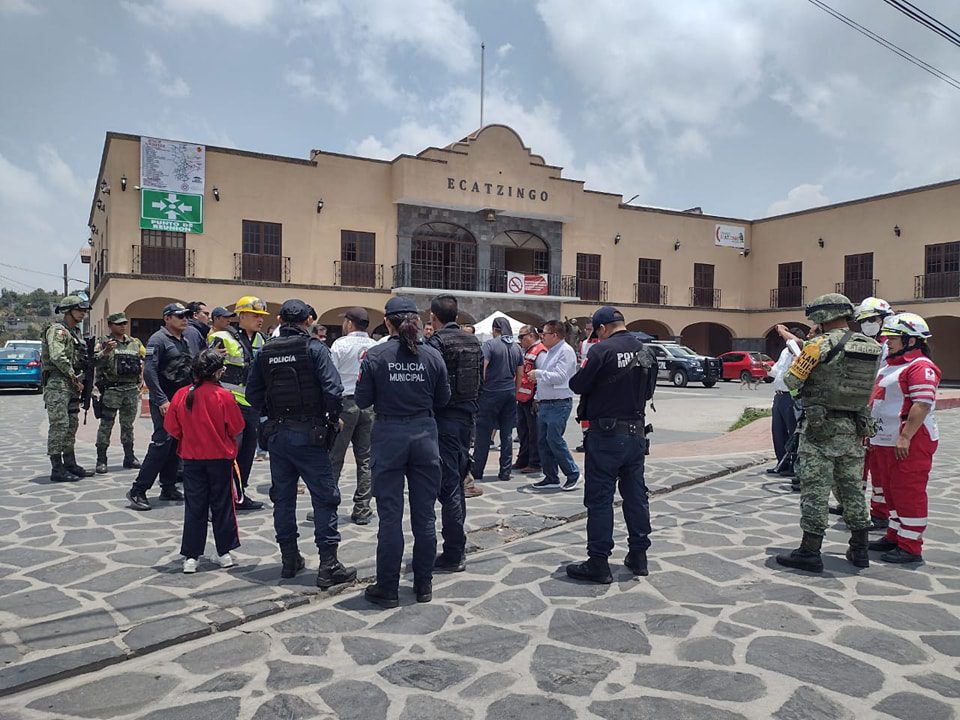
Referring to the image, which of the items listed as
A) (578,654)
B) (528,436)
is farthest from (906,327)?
(528,436)

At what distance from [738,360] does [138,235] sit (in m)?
22.7

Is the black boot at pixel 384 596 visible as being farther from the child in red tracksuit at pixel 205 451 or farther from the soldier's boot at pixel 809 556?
the soldier's boot at pixel 809 556

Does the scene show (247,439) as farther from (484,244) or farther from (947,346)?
(947,346)

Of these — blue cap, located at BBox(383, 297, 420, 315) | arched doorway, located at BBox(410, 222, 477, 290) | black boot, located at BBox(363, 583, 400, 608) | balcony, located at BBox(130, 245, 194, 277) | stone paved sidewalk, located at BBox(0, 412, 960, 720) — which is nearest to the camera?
stone paved sidewalk, located at BBox(0, 412, 960, 720)

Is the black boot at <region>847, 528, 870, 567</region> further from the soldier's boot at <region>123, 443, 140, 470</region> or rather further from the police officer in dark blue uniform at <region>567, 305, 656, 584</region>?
the soldier's boot at <region>123, 443, 140, 470</region>

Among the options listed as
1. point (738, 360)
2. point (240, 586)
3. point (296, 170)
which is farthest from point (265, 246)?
point (240, 586)

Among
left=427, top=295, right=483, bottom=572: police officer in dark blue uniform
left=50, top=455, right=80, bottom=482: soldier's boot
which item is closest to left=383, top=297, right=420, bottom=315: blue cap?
left=427, top=295, right=483, bottom=572: police officer in dark blue uniform

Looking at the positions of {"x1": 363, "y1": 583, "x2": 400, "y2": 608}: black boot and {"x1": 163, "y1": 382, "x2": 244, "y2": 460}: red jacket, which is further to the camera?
{"x1": 163, "y1": 382, "x2": 244, "y2": 460}: red jacket

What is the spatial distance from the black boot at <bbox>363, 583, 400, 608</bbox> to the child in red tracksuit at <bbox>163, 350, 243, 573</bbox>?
1159mm

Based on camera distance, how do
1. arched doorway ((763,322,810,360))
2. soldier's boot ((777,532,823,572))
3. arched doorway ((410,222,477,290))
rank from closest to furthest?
soldier's boot ((777,532,823,572)), arched doorway ((410,222,477,290)), arched doorway ((763,322,810,360))

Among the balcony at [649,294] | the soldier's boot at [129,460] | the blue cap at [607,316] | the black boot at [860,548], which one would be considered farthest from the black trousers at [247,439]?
the balcony at [649,294]

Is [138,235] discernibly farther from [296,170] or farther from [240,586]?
[240,586]


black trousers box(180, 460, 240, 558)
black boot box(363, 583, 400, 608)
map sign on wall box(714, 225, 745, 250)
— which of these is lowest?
black boot box(363, 583, 400, 608)

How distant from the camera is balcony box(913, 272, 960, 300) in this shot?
93.9ft
